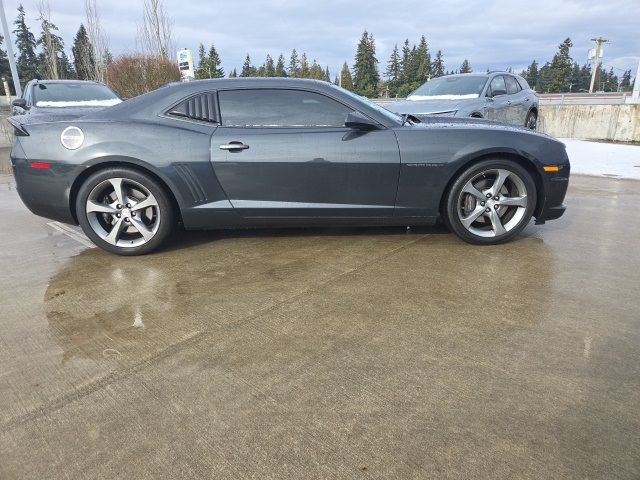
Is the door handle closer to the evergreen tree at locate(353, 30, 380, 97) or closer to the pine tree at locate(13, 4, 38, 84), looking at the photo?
the evergreen tree at locate(353, 30, 380, 97)

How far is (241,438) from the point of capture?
1682mm

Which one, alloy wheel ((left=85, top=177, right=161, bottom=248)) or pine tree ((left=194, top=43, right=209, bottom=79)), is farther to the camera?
pine tree ((left=194, top=43, right=209, bottom=79))

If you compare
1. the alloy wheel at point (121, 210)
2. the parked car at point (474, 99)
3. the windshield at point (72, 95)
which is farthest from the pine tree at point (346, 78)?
the alloy wheel at point (121, 210)

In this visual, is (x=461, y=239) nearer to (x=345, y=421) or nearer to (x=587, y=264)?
(x=587, y=264)

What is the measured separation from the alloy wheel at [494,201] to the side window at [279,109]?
123 cm

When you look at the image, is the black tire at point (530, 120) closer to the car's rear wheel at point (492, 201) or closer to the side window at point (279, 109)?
the car's rear wheel at point (492, 201)

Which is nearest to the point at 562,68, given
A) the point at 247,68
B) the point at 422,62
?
the point at 422,62

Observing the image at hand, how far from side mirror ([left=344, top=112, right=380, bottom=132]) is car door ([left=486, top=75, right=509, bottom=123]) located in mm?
4932

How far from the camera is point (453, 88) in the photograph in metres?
8.12

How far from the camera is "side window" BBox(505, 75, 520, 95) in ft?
28.9

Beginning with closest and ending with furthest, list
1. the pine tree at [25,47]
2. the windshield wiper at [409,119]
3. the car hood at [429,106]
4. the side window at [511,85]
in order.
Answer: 1. the windshield wiper at [409,119]
2. the car hood at [429,106]
3. the side window at [511,85]
4. the pine tree at [25,47]

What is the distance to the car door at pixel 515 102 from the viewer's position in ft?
28.3

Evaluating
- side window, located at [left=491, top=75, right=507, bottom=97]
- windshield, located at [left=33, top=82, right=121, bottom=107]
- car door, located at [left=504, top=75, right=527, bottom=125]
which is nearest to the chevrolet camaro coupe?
windshield, located at [left=33, top=82, right=121, bottom=107]

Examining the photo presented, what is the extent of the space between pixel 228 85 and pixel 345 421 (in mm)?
2817
